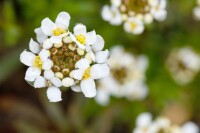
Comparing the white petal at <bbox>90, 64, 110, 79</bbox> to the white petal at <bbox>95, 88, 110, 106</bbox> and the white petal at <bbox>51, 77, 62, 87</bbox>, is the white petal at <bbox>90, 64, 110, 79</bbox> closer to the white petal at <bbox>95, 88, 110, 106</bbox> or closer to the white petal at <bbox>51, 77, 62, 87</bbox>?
the white petal at <bbox>51, 77, 62, 87</bbox>

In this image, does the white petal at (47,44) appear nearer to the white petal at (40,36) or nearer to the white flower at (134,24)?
the white petal at (40,36)

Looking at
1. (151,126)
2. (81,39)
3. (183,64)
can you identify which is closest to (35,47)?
(81,39)

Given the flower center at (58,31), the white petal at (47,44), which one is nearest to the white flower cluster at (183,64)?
the flower center at (58,31)

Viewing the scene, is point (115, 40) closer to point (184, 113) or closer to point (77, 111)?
point (77, 111)

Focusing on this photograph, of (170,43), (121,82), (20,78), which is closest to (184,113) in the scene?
(170,43)

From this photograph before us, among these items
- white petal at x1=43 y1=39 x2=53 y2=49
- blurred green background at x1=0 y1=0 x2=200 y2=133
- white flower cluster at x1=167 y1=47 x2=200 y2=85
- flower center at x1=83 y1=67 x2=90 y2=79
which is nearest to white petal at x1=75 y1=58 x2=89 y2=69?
flower center at x1=83 y1=67 x2=90 y2=79

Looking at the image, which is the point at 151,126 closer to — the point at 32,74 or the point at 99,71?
the point at 99,71
